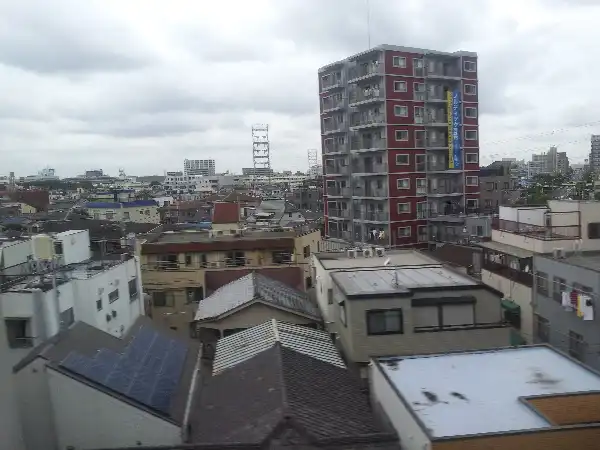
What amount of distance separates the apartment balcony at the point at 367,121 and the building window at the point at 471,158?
29.0 ft

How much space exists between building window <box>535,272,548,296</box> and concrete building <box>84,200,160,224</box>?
167ft

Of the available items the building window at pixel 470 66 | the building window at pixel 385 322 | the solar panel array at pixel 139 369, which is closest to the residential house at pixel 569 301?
the building window at pixel 385 322

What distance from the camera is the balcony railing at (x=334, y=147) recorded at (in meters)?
42.7

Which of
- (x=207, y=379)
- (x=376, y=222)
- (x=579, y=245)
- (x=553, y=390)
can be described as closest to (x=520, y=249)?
(x=579, y=245)

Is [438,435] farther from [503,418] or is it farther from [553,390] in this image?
[553,390]

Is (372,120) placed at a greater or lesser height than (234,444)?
greater

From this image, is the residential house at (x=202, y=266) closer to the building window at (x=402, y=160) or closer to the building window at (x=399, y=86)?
the building window at (x=402, y=160)

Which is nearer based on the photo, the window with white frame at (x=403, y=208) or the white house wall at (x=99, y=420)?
the white house wall at (x=99, y=420)

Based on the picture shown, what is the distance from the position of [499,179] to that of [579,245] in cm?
3656

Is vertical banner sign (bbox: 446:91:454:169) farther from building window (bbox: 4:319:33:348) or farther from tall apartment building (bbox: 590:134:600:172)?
tall apartment building (bbox: 590:134:600:172)

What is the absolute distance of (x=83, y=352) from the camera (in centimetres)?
1058

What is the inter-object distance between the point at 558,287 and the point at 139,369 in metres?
12.0

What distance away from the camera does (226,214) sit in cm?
3747

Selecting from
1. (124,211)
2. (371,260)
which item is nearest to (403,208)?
(371,260)
